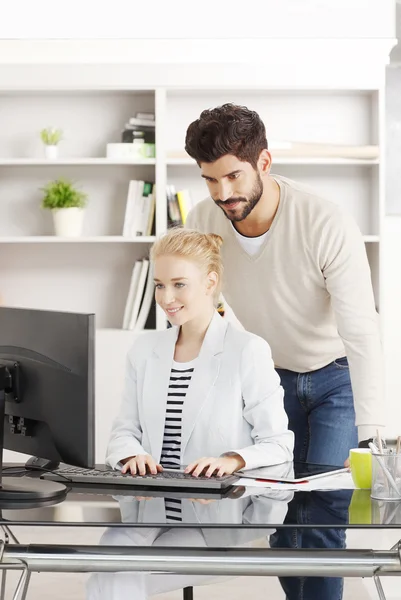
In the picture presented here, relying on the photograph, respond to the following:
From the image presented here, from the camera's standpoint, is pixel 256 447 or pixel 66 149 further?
pixel 66 149

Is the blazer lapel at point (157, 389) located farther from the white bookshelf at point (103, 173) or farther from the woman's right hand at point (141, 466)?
the white bookshelf at point (103, 173)

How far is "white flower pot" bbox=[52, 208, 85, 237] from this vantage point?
4.17 meters

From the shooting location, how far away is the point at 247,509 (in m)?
1.50

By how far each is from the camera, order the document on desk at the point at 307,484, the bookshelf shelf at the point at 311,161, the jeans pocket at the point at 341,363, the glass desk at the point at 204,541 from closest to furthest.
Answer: the glass desk at the point at 204,541 < the document on desk at the point at 307,484 < the jeans pocket at the point at 341,363 < the bookshelf shelf at the point at 311,161

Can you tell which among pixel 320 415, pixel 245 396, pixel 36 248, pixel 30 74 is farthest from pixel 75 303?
pixel 245 396

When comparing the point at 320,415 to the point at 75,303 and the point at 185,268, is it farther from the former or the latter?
the point at 75,303

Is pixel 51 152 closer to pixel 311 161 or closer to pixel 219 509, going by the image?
pixel 311 161

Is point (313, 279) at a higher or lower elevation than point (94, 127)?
lower

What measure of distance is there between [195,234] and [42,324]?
60 cm

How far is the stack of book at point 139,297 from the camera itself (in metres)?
4.17

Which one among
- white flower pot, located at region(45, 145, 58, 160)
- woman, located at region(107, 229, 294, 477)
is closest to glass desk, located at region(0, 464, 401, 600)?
→ woman, located at region(107, 229, 294, 477)

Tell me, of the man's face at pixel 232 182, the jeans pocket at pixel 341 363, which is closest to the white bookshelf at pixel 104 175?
the jeans pocket at pixel 341 363

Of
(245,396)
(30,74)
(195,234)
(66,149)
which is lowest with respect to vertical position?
(245,396)

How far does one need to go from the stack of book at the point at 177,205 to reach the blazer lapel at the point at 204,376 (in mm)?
2138
